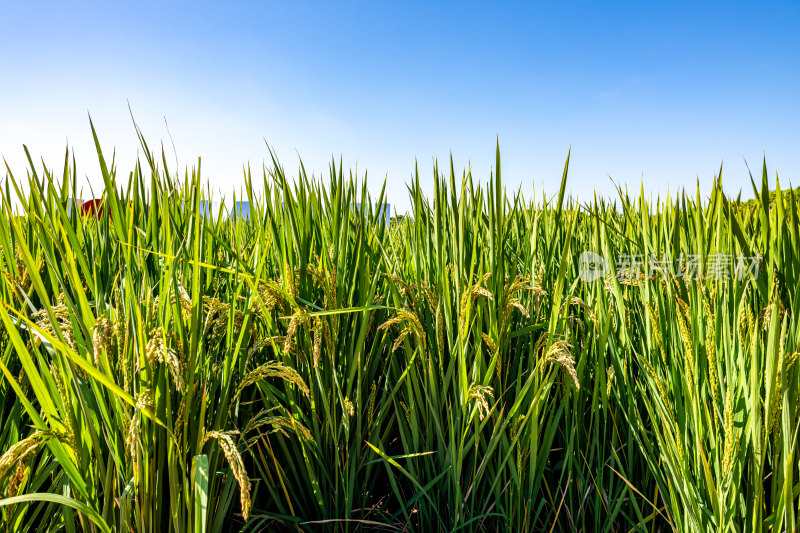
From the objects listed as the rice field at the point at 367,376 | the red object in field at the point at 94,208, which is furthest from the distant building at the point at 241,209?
the red object in field at the point at 94,208

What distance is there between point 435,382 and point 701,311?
779 millimetres

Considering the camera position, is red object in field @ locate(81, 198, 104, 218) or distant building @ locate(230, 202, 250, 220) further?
distant building @ locate(230, 202, 250, 220)

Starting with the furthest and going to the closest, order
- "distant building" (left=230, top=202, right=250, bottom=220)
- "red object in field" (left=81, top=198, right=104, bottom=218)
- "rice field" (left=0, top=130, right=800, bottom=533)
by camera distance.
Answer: "distant building" (left=230, top=202, right=250, bottom=220) → "red object in field" (left=81, top=198, right=104, bottom=218) → "rice field" (left=0, top=130, right=800, bottom=533)

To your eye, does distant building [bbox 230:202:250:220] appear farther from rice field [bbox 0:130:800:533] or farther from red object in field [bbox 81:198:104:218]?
red object in field [bbox 81:198:104:218]

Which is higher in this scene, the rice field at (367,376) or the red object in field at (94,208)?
the red object in field at (94,208)

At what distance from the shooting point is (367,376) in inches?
55.6

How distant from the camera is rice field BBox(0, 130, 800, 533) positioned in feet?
2.96

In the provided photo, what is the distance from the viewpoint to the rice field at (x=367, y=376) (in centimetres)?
90

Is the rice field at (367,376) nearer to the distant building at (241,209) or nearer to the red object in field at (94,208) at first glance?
the red object in field at (94,208)

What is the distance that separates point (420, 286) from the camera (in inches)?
51.1

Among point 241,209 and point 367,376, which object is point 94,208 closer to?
point 241,209

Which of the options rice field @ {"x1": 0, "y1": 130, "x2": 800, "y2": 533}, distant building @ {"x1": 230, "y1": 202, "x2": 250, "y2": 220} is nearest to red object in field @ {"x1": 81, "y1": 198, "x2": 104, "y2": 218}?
rice field @ {"x1": 0, "y1": 130, "x2": 800, "y2": 533}

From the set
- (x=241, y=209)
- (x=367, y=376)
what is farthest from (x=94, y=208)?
(x=367, y=376)

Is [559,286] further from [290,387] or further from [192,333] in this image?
→ [192,333]
